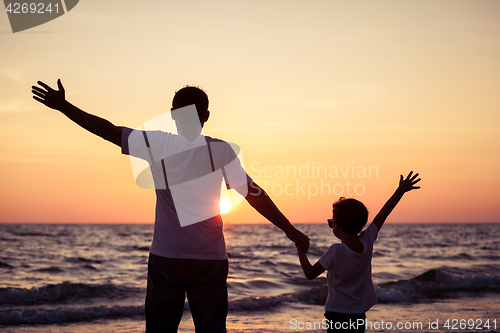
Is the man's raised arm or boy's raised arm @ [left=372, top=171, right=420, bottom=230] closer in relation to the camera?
the man's raised arm

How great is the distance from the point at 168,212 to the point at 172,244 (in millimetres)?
171

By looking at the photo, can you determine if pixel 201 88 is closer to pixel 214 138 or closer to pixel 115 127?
pixel 214 138

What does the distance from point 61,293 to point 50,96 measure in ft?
35.8

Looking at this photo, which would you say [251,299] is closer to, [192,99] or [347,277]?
[347,277]

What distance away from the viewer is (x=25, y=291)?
11.4 meters

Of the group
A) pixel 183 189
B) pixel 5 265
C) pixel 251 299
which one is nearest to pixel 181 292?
pixel 183 189

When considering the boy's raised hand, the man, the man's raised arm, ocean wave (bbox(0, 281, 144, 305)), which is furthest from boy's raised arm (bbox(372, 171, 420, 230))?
ocean wave (bbox(0, 281, 144, 305))

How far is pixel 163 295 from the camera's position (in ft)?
7.33

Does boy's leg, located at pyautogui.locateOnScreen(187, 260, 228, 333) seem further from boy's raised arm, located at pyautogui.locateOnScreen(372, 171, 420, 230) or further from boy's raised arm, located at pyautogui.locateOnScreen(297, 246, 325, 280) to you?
boy's raised arm, located at pyautogui.locateOnScreen(372, 171, 420, 230)

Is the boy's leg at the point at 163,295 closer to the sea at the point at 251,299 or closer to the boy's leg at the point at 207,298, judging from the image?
the boy's leg at the point at 207,298

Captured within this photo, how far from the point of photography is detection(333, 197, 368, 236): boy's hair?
2.92m

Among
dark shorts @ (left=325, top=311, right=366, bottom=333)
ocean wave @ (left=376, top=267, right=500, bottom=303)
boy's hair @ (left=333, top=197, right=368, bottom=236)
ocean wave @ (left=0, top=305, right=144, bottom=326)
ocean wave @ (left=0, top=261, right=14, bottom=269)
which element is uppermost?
boy's hair @ (left=333, top=197, right=368, bottom=236)

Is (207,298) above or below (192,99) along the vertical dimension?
below

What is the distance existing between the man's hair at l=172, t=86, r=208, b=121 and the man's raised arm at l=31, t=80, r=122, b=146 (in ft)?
1.17
